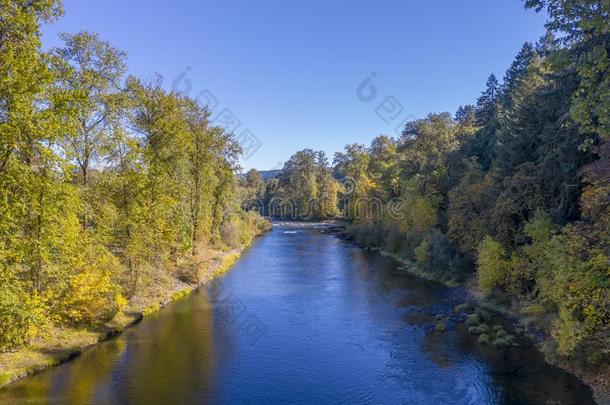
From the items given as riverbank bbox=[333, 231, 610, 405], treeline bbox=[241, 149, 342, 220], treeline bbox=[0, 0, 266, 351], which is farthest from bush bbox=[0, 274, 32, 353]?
treeline bbox=[241, 149, 342, 220]

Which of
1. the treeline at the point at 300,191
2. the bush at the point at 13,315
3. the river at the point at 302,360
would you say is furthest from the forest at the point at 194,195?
the treeline at the point at 300,191

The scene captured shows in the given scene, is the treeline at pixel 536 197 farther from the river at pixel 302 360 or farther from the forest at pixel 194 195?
the river at pixel 302 360

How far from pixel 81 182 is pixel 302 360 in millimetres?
18289

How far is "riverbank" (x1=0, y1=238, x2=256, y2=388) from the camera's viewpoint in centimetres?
2044

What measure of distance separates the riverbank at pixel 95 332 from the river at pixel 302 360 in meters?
0.57

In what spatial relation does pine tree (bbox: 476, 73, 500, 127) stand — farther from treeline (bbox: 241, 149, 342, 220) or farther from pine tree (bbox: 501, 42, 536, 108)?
treeline (bbox: 241, 149, 342, 220)

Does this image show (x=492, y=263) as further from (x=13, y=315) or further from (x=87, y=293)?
(x=13, y=315)

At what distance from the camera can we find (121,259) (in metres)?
32.8

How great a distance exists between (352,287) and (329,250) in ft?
83.0

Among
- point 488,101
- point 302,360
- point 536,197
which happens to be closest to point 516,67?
point 488,101

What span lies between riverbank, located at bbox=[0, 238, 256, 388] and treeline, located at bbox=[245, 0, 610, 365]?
22857mm

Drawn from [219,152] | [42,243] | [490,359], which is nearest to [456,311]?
[490,359]

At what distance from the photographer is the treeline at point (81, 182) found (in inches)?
739

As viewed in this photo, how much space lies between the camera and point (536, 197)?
28.6 m
